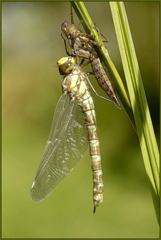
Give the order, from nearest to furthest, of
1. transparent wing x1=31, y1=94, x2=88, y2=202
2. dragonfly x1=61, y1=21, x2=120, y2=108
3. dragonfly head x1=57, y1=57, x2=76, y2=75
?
dragonfly x1=61, y1=21, x2=120, y2=108, dragonfly head x1=57, y1=57, x2=76, y2=75, transparent wing x1=31, y1=94, x2=88, y2=202

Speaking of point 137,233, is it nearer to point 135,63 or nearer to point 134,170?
point 134,170

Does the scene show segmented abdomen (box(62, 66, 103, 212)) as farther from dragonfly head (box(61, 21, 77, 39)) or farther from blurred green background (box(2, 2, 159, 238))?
blurred green background (box(2, 2, 159, 238))

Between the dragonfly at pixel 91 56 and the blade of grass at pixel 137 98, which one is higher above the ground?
the dragonfly at pixel 91 56

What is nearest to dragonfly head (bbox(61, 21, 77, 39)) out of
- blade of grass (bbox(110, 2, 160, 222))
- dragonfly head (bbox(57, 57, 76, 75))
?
dragonfly head (bbox(57, 57, 76, 75))

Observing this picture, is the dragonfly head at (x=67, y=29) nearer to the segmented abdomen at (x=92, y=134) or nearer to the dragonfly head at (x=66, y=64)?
the dragonfly head at (x=66, y=64)

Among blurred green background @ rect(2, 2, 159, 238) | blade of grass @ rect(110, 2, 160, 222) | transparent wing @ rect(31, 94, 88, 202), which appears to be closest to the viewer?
blade of grass @ rect(110, 2, 160, 222)

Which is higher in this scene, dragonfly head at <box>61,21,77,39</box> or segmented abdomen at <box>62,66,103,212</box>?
dragonfly head at <box>61,21,77,39</box>

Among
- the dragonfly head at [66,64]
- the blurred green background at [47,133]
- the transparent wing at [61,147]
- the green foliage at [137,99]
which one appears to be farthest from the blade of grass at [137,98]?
the blurred green background at [47,133]

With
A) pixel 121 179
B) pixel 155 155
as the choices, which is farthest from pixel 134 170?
pixel 155 155

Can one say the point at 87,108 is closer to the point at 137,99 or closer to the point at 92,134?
the point at 92,134

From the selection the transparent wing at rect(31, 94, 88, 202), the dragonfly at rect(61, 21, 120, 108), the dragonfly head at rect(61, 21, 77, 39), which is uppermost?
the dragonfly head at rect(61, 21, 77, 39)
